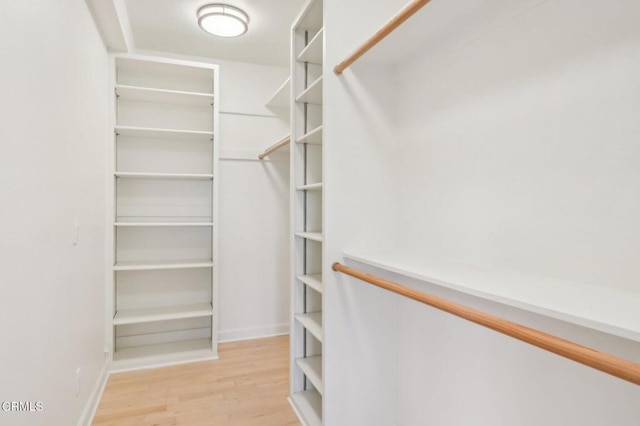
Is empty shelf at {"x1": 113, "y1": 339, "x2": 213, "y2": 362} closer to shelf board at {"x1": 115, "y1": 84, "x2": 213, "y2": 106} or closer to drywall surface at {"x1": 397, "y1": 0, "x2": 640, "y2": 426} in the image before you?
drywall surface at {"x1": 397, "y1": 0, "x2": 640, "y2": 426}

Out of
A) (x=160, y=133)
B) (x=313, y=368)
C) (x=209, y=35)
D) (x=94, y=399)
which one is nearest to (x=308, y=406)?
(x=313, y=368)

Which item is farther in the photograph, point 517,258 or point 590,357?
point 517,258

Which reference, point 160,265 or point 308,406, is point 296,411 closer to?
point 308,406

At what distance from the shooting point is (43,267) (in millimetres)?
1361

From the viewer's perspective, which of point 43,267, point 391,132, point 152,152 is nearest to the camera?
point 43,267

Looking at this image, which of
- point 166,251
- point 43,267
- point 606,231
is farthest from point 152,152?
point 606,231

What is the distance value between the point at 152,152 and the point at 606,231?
310 cm

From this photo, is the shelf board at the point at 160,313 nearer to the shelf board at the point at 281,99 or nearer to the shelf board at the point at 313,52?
the shelf board at the point at 281,99

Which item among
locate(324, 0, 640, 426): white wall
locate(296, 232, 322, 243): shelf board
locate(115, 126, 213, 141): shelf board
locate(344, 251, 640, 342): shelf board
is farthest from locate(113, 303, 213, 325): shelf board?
locate(344, 251, 640, 342): shelf board

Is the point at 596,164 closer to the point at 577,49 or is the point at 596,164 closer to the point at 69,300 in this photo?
the point at 577,49

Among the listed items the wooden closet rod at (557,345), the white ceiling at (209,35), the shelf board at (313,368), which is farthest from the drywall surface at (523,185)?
the white ceiling at (209,35)

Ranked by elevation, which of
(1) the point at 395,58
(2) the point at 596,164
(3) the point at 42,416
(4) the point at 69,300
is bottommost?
(3) the point at 42,416

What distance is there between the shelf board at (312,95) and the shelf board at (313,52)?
0.19 metres

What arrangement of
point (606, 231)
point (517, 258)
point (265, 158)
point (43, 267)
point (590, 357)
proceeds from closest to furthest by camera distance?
point (590, 357)
point (606, 231)
point (517, 258)
point (43, 267)
point (265, 158)
